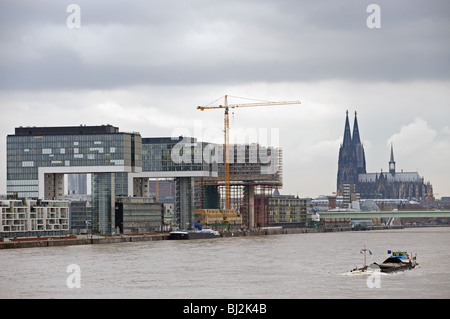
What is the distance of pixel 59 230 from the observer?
570ft

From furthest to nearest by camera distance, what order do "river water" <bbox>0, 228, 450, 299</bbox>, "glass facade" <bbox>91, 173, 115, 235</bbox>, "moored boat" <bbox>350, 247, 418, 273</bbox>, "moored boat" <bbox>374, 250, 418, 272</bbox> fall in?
"glass facade" <bbox>91, 173, 115, 235</bbox>, "moored boat" <bbox>374, 250, 418, 272</bbox>, "moored boat" <bbox>350, 247, 418, 273</bbox>, "river water" <bbox>0, 228, 450, 299</bbox>

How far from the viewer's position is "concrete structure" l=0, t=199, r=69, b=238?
159m

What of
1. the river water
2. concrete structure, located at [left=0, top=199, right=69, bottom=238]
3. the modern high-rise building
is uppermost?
the modern high-rise building

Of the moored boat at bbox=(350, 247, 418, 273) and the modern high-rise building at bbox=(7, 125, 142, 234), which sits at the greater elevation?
the modern high-rise building at bbox=(7, 125, 142, 234)

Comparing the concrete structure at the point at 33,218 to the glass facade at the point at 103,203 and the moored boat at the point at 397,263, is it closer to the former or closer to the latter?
the glass facade at the point at 103,203

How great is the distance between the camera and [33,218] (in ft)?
542

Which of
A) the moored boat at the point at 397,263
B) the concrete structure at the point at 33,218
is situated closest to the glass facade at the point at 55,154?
the concrete structure at the point at 33,218

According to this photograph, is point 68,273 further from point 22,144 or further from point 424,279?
point 22,144

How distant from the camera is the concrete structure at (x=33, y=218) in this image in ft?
522

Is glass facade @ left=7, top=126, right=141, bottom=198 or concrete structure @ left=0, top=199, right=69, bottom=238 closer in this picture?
concrete structure @ left=0, top=199, right=69, bottom=238

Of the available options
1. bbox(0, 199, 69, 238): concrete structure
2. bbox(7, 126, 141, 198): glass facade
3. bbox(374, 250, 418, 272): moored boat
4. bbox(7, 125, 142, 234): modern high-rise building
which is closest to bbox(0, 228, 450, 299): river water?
bbox(374, 250, 418, 272): moored boat

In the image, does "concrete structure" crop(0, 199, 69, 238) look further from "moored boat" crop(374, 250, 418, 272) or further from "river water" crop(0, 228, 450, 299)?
"moored boat" crop(374, 250, 418, 272)

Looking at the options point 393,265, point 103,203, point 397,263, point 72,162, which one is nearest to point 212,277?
point 393,265
